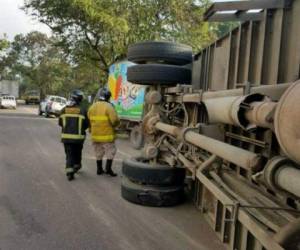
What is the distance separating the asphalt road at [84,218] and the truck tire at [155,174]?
0.38 meters

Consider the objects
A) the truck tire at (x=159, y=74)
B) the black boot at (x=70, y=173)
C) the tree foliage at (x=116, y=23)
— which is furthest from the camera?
the tree foliage at (x=116, y=23)

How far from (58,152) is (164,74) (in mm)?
6082

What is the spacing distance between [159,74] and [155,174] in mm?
1532

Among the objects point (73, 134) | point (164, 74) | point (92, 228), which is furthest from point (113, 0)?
point (92, 228)

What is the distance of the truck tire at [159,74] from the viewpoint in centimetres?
688

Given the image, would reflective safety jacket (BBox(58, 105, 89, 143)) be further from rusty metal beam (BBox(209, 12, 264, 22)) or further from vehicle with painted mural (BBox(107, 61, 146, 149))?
vehicle with painted mural (BBox(107, 61, 146, 149))

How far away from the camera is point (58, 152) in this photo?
12.1m

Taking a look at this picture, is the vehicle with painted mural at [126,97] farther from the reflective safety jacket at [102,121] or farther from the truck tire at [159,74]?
the truck tire at [159,74]

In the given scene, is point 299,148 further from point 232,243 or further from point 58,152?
point 58,152

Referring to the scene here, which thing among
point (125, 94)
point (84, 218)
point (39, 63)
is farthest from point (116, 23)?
point (39, 63)

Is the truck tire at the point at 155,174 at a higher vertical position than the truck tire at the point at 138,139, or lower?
lower

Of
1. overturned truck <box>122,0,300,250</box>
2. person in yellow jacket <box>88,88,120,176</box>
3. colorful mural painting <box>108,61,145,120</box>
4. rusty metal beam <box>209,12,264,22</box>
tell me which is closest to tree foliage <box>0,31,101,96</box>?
colorful mural painting <box>108,61,145,120</box>

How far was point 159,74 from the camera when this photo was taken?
6.88 metres

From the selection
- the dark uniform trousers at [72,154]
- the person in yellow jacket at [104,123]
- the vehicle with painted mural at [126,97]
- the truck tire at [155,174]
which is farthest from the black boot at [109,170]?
the vehicle with painted mural at [126,97]
